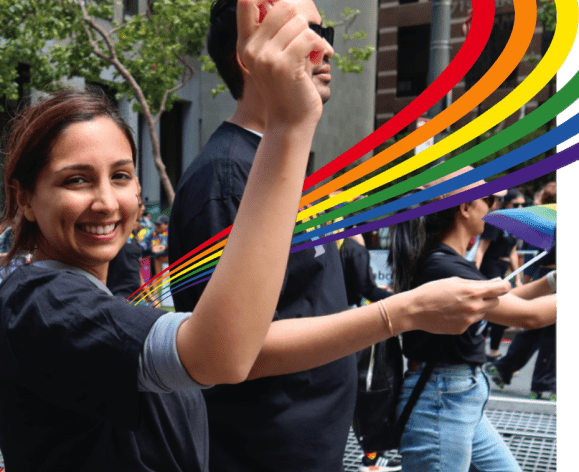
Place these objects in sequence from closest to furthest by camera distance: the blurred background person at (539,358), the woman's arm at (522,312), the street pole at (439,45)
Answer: the woman's arm at (522,312) < the street pole at (439,45) < the blurred background person at (539,358)

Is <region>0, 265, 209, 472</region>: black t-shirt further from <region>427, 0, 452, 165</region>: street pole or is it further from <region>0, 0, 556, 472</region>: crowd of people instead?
<region>427, 0, 452, 165</region>: street pole

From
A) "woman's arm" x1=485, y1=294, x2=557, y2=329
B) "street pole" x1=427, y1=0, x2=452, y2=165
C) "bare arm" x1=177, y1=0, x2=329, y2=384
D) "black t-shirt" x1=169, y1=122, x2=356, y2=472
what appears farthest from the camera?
"street pole" x1=427, y1=0, x2=452, y2=165

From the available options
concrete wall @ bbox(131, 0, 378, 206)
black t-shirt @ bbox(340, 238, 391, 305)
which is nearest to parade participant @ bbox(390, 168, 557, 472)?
black t-shirt @ bbox(340, 238, 391, 305)

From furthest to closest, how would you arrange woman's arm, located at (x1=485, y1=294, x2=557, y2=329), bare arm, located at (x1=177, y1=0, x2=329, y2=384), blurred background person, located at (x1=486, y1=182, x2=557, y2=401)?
blurred background person, located at (x1=486, y1=182, x2=557, y2=401) < woman's arm, located at (x1=485, y1=294, x2=557, y2=329) < bare arm, located at (x1=177, y1=0, x2=329, y2=384)

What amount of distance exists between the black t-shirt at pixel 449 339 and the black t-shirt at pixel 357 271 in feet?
Answer: 5.77

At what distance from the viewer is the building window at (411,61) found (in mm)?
41719

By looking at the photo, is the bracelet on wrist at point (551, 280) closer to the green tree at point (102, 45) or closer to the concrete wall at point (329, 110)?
the green tree at point (102, 45)

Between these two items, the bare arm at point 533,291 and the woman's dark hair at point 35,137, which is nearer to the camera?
the woman's dark hair at point 35,137

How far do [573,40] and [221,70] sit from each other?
1214 millimetres

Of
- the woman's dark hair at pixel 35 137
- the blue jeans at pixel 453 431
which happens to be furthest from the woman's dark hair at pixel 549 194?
the woman's dark hair at pixel 35 137

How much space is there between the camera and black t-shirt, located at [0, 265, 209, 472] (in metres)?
1.00

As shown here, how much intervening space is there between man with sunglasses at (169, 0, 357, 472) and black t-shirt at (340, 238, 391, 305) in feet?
9.09

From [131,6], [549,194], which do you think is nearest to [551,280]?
[549,194]

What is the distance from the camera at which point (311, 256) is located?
5.50 feet
